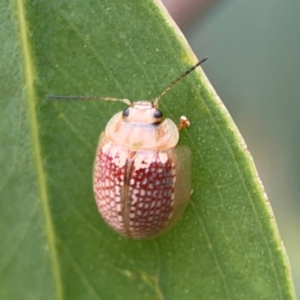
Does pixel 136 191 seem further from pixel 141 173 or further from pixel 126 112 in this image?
pixel 126 112

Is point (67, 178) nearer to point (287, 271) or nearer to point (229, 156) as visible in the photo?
point (229, 156)

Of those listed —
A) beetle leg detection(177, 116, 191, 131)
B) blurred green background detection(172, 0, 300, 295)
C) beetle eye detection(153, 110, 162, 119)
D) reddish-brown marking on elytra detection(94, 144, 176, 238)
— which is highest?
beetle eye detection(153, 110, 162, 119)

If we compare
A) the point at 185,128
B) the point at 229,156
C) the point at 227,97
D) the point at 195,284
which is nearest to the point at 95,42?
the point at 185,128

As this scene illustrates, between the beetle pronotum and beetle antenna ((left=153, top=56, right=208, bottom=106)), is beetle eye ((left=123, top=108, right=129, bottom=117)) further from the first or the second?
beetle antenna ((left=153, top=56, right=208, bottom=106))

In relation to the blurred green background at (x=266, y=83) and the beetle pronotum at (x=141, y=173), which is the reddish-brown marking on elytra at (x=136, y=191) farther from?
the blurred green background at (x=266, y=83)

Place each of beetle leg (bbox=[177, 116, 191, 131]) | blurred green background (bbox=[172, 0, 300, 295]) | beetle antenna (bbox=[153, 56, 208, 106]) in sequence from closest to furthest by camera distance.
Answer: beetle antenna (bbox=[153, 56, 208, 106])
beetle leg (bbox=[177, 116, 191, 131])
blurred green background (bbox=[172, 0, 300, 295])

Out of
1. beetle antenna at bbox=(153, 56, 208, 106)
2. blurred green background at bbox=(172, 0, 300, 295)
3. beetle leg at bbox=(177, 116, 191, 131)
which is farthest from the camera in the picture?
blurred green background at bbox=(172, 0, 300, 295)

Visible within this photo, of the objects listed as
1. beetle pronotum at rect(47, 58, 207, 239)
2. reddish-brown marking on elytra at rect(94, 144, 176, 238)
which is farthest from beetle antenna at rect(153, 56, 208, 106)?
reddish-brown marking on elytra at rect(94, 144, 176, 238)
